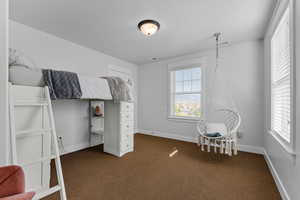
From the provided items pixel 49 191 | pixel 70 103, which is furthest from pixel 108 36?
pixel 49 191

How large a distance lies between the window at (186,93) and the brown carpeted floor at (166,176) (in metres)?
1.19

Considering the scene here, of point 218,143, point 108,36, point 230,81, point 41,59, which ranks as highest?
point 108,36

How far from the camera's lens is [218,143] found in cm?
248

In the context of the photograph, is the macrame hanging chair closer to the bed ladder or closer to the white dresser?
the white dresser

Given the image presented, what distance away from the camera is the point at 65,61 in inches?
109


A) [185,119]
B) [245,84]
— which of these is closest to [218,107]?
[245,84]

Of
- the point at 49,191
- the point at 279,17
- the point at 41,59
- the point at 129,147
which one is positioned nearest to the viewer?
the point at 49,191

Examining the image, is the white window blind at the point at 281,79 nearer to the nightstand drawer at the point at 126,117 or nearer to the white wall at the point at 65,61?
the nightstand drawer at the point at 126,117

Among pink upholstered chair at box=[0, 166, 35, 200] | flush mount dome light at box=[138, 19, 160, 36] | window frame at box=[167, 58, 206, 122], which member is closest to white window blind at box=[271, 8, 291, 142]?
window frame at box=[167, 58, 206, 122]

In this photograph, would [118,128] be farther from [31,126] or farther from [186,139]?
[186,139]

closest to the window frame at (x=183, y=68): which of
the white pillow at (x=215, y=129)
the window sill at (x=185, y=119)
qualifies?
the window sill at (x=185, y=119)

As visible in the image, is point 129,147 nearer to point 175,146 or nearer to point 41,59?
point 175,146

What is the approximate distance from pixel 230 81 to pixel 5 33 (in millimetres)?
3646

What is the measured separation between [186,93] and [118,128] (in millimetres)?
2151
